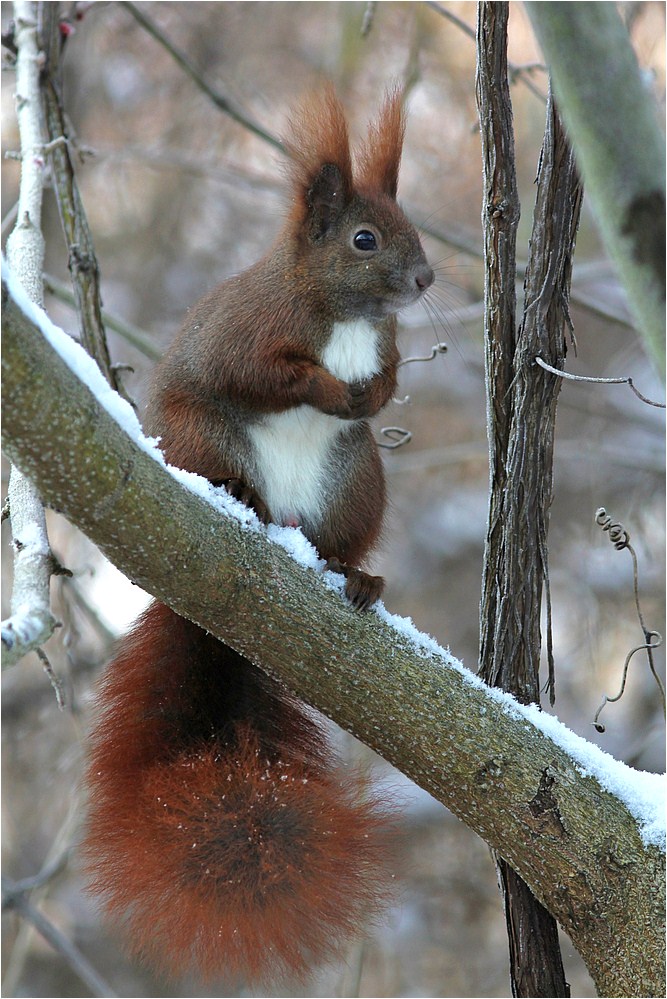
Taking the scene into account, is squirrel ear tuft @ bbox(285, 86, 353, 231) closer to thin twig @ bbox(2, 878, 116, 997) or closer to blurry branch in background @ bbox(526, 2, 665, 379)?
blurry branch in background @ bbox(526, 2, 665, 379)

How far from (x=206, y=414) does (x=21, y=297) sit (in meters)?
1.02

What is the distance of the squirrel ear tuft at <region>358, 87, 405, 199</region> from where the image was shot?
2812 millimetres

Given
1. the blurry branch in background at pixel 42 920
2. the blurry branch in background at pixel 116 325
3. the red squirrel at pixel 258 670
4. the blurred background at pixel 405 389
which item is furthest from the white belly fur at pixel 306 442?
the blurred background at pixel 405 389

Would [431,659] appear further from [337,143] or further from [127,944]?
[337,143]

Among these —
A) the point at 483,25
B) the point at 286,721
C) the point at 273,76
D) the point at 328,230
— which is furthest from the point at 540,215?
the point at 273,76

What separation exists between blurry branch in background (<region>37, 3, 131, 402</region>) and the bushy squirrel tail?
1218 millimetres

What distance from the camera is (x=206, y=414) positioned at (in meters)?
2.55

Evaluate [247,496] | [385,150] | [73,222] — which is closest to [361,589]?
[247,496]

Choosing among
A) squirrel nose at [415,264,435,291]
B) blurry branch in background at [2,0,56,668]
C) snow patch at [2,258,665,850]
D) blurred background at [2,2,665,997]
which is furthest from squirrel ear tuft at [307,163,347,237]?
blurred background at [2,2,665,997]

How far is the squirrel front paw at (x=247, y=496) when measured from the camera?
2334 millimetres

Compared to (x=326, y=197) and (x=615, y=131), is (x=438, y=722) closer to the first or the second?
(x=615, y=131)

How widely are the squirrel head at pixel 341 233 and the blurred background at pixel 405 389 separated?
5.90 ft

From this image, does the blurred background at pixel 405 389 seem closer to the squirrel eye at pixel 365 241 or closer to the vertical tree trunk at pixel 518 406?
the squirrel eye at pixel 365 241

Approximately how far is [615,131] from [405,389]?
177 inches
